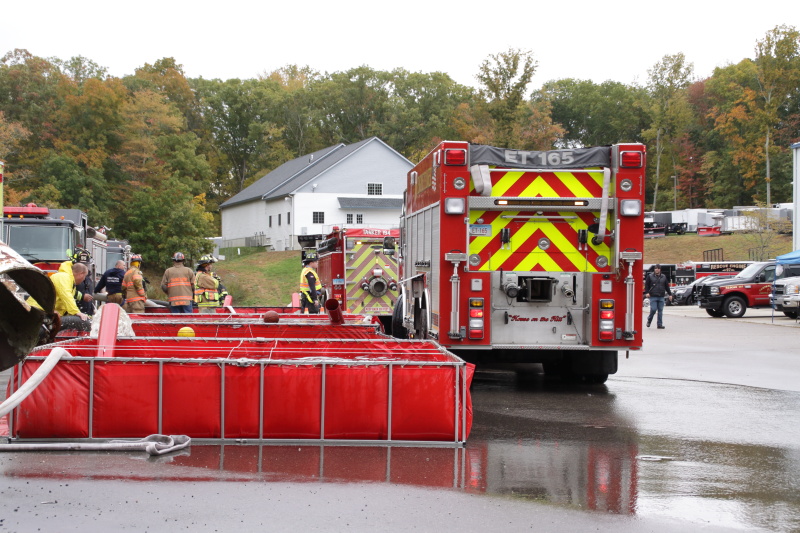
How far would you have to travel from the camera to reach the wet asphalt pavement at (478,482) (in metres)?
5.49

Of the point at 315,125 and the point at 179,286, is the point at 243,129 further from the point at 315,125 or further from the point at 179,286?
the point at 179,286

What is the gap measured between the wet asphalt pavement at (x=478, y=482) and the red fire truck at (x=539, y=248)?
5.12 feet

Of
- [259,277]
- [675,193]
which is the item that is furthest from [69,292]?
[675,193]

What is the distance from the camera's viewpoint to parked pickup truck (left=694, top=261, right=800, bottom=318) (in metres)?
31.1

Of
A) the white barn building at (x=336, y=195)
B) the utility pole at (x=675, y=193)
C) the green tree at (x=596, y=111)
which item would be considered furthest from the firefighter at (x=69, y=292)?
the green tree at (x=596, y=111)

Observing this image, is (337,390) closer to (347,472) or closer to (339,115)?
(347,472)

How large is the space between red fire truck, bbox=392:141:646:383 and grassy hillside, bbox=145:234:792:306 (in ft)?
99.1

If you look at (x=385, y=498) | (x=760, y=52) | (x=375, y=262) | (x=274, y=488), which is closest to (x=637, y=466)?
(x=385, y=498)

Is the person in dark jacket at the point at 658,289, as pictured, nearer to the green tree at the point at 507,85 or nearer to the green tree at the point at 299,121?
the green tree at the point at 507,85

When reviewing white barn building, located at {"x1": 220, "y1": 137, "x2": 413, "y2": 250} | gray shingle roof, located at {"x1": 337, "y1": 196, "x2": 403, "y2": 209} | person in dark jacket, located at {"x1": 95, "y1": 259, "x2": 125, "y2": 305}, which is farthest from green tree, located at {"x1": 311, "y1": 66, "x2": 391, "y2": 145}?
person in dark jacket, located at {"x1": 95, "y1": 259, "x2": 125, "y2": 305}

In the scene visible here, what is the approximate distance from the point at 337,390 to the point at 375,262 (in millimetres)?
13471

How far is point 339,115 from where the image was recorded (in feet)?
296

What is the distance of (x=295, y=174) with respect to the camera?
70.1m

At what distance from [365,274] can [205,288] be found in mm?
3919
